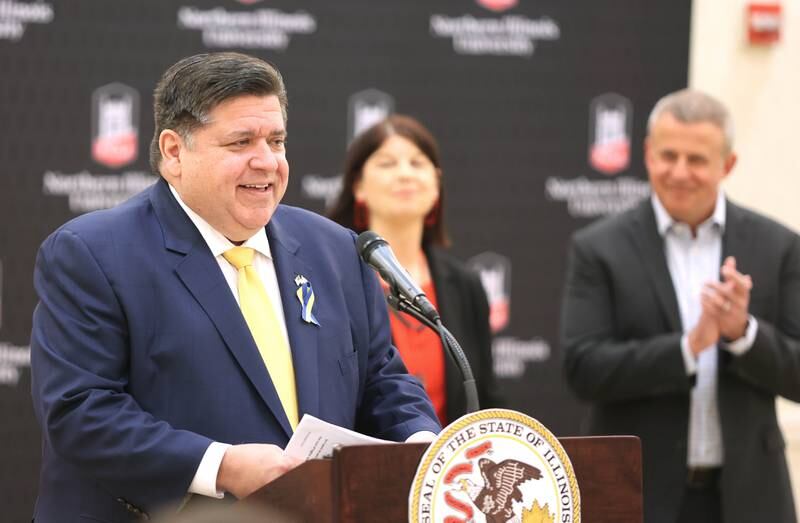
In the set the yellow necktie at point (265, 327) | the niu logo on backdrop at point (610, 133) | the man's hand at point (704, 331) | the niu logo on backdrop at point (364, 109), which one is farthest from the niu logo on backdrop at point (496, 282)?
the yellow necktie at point (265, 327)

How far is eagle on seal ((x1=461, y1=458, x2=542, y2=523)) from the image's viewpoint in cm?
214

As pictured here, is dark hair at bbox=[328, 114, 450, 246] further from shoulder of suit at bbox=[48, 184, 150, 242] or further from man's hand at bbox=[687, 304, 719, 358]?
shoulder of suit at bbox=[48, 184, 150, 242]

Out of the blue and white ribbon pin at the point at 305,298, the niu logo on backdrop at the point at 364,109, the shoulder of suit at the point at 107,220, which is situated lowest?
the blue and white ribbon pin at the point at 305,298

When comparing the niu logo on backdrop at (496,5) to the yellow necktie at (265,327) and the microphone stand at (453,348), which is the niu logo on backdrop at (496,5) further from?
the microphone stand at (453,348)

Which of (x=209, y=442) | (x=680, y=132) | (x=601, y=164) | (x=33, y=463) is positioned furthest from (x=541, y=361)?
(x=209, y=442)

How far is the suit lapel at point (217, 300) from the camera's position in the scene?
8.37ft

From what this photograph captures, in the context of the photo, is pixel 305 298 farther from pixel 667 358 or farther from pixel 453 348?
pixel 667 358

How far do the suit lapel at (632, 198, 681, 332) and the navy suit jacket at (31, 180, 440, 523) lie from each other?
1623 mm

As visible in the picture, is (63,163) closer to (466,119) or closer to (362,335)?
(466,119)

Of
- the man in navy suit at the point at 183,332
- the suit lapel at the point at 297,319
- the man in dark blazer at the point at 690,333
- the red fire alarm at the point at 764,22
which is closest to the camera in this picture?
the man in navy suit at the point at 183,332

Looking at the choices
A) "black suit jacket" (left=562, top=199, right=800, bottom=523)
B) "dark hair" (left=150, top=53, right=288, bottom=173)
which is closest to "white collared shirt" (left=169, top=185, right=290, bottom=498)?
"dark hair" (left=150, top=53, right=288, bottom=173)

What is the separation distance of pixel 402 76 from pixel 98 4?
4.49 ft

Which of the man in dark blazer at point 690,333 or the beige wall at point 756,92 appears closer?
the man in dark blazer at point 690,333

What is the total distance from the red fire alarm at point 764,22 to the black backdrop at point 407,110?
A: 0.36 meters
